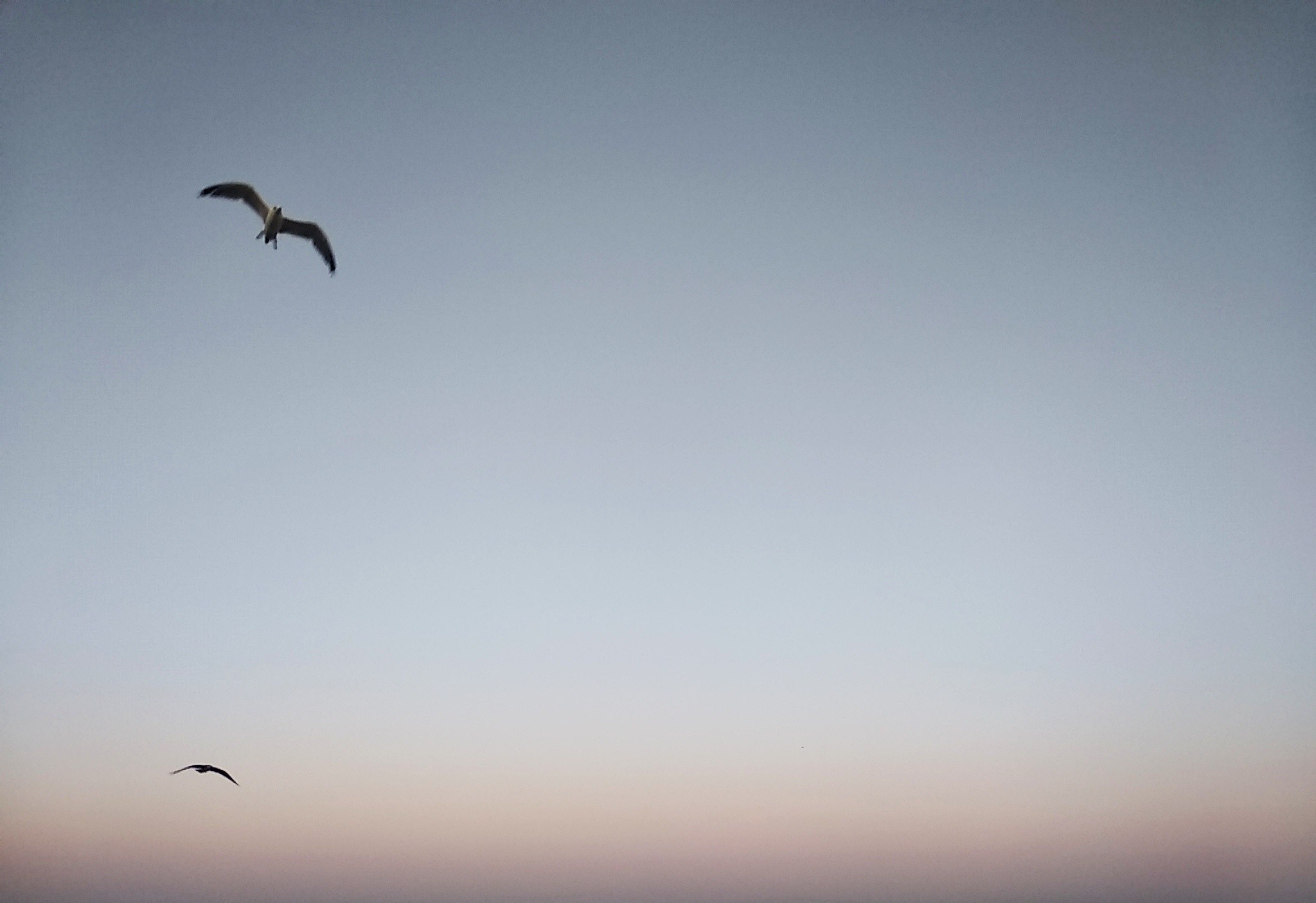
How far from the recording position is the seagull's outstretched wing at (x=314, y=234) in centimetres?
1477

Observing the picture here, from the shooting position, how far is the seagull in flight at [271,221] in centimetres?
1396

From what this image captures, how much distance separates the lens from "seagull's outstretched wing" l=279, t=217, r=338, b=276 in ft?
48.5

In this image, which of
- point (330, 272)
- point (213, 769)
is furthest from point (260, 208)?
point (213, 769)

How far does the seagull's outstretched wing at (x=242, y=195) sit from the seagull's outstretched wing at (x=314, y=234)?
45 cm

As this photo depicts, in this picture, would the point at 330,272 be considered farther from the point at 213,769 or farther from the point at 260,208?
the point at 213,769

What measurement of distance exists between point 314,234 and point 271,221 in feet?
2.63

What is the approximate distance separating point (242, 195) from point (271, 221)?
1.79 feet

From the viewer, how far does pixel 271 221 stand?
14203mm

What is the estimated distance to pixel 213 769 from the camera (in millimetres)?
16125

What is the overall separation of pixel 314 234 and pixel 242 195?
1.17m

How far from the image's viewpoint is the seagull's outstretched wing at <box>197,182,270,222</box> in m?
Result: 13.9

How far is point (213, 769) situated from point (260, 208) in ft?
30.0

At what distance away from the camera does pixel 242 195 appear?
14.1 metres

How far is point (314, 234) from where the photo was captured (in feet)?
48.9
